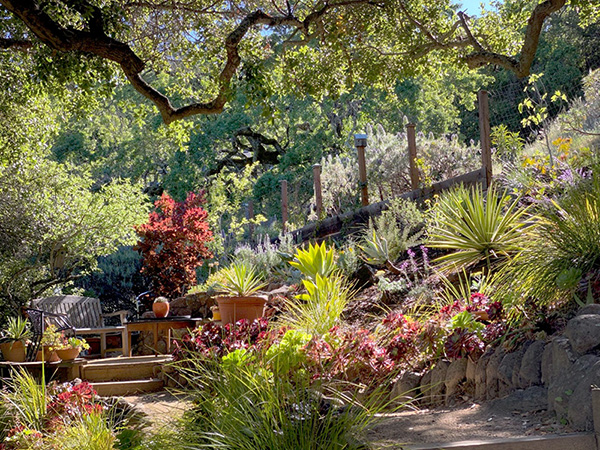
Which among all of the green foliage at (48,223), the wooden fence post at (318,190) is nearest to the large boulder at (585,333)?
the wooden fence post at (318,190)

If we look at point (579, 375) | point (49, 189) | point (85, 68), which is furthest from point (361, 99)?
point (579, 375)

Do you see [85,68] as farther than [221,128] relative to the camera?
No

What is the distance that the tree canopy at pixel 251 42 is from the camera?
5.61 m

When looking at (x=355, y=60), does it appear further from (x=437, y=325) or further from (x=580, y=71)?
(x=580, y=71)

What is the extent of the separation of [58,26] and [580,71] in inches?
645

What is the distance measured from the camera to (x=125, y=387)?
7.12 meters

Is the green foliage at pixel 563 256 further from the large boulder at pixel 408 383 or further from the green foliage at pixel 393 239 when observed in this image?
the green foliage at pixel 393 239

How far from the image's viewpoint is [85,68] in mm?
5781

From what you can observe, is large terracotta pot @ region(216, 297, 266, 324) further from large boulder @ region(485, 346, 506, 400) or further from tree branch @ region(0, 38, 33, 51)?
large boulder @ region(485, 346, 506, 400)

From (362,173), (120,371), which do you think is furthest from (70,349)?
(362,173)

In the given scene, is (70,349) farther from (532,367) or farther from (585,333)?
(585,333)

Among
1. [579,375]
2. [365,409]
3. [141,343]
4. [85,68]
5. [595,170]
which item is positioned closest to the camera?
[365,409]

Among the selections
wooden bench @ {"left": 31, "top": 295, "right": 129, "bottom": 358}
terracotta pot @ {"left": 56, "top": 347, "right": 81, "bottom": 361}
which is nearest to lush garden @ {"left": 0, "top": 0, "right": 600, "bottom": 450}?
Result: terracotta pot @ {"left": 56, "top": 347, "right": 81, "bottom": 361}

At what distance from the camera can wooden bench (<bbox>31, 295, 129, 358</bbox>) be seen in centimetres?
879
